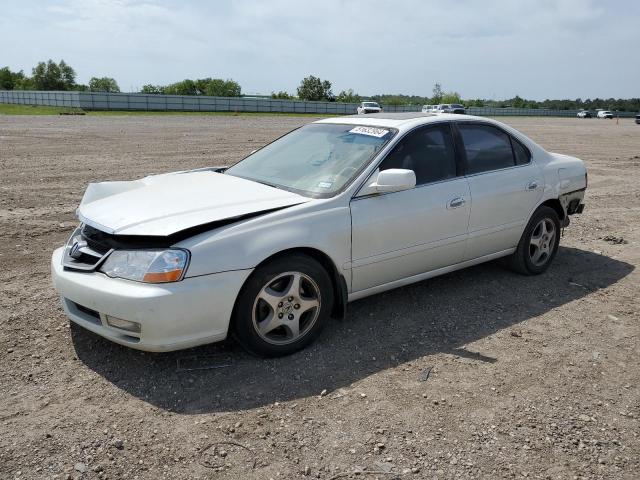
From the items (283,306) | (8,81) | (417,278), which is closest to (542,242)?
(417,278)

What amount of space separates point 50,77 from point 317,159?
385 feet

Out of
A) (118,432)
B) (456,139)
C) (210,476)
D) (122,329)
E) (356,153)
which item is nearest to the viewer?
(210,476)

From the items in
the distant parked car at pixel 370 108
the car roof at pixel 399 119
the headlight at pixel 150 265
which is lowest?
the headlight at pixel 150 265

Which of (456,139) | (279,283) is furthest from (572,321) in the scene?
(279,283)

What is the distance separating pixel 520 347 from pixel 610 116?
284 feet

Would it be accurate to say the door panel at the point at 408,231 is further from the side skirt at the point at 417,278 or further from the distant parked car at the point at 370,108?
the distant parked car at the point at 370,108

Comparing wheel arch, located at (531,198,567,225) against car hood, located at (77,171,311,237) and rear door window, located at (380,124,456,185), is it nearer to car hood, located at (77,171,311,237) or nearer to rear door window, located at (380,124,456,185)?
rear door window, located at (380,124,456,185)

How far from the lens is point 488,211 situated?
5059mm

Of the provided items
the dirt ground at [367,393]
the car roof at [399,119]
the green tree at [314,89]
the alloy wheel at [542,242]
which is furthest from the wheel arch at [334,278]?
the green tree at [314,89]

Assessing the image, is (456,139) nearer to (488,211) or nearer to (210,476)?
(488,211)

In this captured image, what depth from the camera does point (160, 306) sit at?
3.36m

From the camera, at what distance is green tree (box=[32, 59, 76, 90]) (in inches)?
4161

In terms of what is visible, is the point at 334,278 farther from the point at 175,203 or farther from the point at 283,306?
the point at 175,203

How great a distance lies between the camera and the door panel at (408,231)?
13.8 ft
